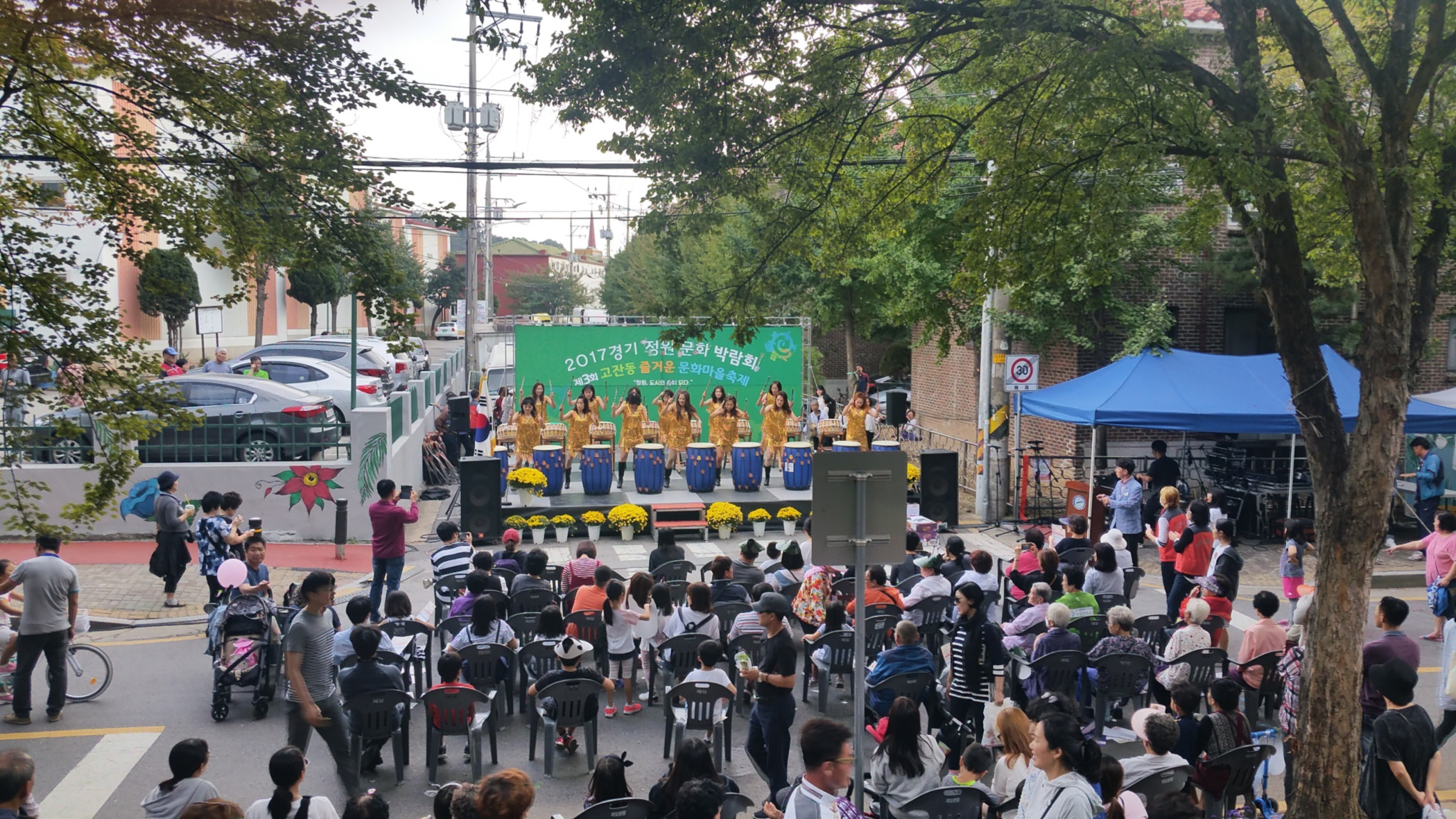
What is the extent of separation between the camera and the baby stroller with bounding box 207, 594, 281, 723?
9125 mm

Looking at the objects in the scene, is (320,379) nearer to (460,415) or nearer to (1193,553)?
(460,415)

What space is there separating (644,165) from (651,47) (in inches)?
40.5

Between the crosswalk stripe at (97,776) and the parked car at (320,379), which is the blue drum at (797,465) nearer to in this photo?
the parked car at (320,379)

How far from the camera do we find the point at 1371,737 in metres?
6.73

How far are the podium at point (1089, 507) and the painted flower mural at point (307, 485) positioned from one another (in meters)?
11.0

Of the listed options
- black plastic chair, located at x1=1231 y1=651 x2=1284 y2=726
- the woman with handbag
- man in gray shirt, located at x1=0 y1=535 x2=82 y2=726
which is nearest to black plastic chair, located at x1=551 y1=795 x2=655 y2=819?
black plastic chair, located at x1=1231 y1=651 x2=1284 y2=726

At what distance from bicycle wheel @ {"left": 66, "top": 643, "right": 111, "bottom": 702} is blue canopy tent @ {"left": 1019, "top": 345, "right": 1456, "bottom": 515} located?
493 inches

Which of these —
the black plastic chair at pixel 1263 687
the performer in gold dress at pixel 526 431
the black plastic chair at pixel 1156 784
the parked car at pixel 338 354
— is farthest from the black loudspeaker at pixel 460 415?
the black plastic chair at pixel 1156 784

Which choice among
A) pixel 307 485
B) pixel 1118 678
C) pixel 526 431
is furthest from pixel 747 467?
pixel 1118 678

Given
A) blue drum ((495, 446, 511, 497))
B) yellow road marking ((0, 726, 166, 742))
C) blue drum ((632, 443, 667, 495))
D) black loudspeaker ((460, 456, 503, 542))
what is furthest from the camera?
blue drum ((495, 446, 511, 497))

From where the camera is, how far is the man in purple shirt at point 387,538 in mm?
11805

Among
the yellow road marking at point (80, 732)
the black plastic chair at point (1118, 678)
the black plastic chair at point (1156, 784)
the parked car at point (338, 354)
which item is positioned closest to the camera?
the black plastic chair at point (1156, 784)

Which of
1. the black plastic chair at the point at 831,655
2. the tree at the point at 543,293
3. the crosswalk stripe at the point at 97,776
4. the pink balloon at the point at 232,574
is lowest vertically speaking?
the crosswalk stripe at the point at 97,776

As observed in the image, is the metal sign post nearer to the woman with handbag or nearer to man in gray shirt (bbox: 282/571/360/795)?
man in gray shirt (bbox: 282/571/360/795)
